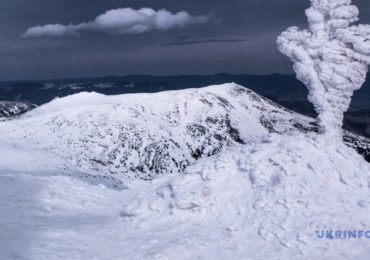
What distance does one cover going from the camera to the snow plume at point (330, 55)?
1362cm

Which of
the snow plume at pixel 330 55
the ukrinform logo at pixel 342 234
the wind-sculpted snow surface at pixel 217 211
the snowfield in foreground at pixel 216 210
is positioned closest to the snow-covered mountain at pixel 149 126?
the snowfield in foreground at pixel 216 210

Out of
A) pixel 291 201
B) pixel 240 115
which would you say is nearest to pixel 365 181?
pixel 291 201

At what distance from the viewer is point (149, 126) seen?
268ft

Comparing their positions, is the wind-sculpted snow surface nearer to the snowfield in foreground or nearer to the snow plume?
the snowfield in foreground

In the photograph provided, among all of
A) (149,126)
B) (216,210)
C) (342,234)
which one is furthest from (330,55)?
(149,126)

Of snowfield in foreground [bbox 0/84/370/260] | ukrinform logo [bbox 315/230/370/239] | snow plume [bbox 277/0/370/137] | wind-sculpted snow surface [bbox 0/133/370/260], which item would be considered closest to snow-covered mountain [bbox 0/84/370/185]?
snowfield in foreground [bbox 0/84/370/260]

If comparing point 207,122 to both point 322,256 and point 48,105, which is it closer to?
point 48,105

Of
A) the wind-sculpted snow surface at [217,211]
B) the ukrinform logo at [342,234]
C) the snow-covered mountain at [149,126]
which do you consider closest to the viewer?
the wind-sculpted snow surface at [217,211]

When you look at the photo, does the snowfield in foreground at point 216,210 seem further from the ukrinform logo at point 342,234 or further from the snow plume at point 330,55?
the snow plume at point 330,55

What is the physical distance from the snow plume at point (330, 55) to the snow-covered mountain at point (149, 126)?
113 feet

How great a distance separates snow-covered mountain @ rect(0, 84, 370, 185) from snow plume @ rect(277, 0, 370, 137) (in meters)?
34.4

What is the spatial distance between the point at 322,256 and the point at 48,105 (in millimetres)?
85492

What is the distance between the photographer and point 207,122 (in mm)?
95625

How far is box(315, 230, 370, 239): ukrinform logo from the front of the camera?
33.0ft
